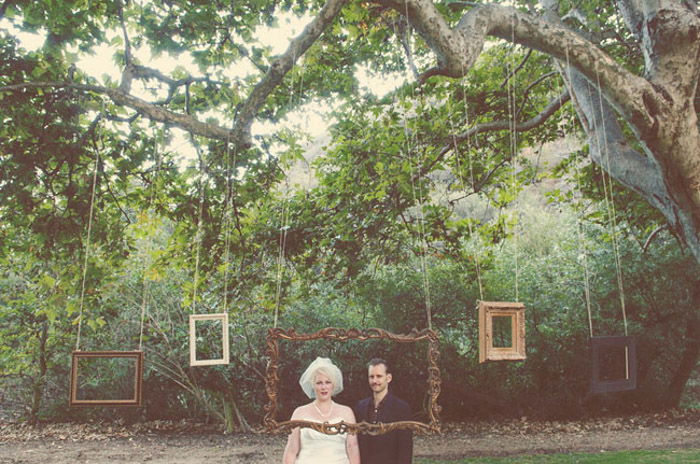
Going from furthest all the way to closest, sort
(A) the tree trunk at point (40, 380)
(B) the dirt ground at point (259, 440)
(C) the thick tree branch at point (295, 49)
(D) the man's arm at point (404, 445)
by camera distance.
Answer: (A) the tree trunk at point (40, 380) < (B) the dirt ground at point (259, 440) < (C) the thick tree branch at point (295, 49) < (D) the man's arm at point (404, 445)

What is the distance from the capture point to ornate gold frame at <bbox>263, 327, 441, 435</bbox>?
374 centimetres

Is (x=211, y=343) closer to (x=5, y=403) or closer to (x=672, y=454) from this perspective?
(x=5, y=403)

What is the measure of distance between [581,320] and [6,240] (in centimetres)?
1008

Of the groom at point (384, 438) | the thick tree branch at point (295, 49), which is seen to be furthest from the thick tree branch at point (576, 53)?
the groom at point (384, 438)

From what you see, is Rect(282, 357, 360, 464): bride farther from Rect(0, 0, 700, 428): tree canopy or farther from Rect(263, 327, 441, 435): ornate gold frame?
Rect(0, 0, 700, 428): tree canopy

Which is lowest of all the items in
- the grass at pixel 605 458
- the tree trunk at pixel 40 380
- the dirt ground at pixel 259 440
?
the dirt ground at pixel 259 440

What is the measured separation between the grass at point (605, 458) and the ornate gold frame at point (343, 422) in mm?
4954

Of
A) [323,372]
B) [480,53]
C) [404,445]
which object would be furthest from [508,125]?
[404,445]

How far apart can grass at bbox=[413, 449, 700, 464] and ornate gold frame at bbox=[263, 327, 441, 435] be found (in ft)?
16.3

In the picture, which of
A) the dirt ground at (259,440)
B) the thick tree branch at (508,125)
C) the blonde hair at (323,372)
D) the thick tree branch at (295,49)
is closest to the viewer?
the blonde hair at (323,372)

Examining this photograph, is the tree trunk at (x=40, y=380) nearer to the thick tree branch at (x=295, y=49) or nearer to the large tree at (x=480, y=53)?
the large tree at (x=480, y=53)

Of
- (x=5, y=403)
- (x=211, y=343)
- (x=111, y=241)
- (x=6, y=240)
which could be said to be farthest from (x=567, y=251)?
(x=5, y=403)

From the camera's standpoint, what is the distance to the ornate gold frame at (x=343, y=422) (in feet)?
12.3

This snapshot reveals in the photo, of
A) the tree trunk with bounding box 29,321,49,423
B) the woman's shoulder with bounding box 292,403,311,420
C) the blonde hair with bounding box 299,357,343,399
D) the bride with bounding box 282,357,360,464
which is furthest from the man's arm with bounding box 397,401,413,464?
the tree trunk with bounding box 29,321,49,423
